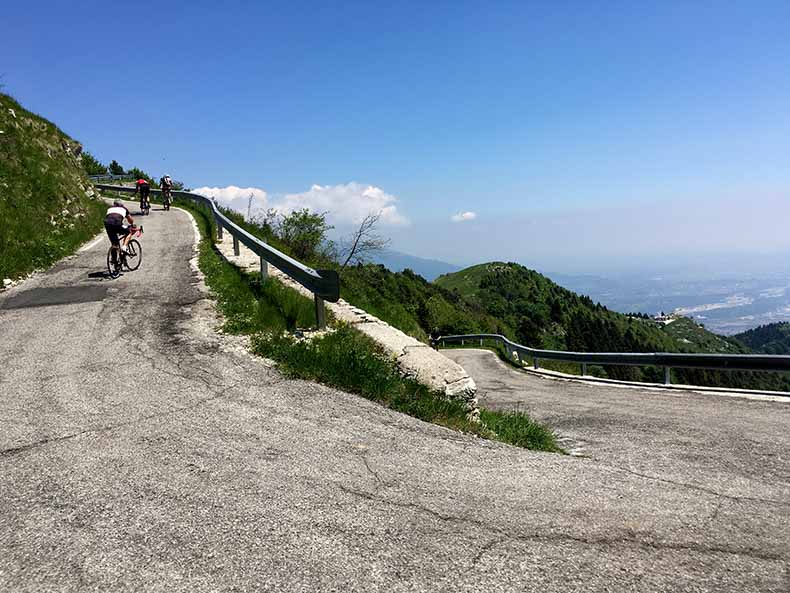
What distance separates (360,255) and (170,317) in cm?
1758

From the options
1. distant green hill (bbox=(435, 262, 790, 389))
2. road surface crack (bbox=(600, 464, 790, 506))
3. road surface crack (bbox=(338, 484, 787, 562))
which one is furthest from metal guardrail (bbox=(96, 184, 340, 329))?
distant green hill (bbox=(435, 262, 790, 389))

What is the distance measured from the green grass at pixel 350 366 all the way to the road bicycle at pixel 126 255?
513cm

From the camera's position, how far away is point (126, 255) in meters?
13.1

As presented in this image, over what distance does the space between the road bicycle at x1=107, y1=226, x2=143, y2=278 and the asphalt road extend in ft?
21.0

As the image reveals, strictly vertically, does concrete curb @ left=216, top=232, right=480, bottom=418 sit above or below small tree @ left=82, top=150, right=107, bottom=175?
below

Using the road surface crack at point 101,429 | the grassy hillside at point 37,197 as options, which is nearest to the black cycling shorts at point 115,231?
the grassy hillside at point 37,197

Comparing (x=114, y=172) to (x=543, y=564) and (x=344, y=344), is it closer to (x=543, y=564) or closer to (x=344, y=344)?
(x=344, y=344)

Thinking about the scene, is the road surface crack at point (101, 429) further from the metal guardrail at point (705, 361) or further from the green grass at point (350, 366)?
the metal guardrail at point (705, 361)

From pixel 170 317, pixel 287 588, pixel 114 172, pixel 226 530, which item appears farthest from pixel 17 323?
pixel 114 172

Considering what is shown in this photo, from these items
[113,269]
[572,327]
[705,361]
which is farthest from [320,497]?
[572,327]

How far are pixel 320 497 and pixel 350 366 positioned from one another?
284 cm

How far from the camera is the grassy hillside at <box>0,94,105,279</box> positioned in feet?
44.8

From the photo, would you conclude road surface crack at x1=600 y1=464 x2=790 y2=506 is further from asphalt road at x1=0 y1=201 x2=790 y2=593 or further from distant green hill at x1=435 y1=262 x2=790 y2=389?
distant green hill at x1=435 y1=262 x2=790 y2=389

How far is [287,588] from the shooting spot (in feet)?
8.34
